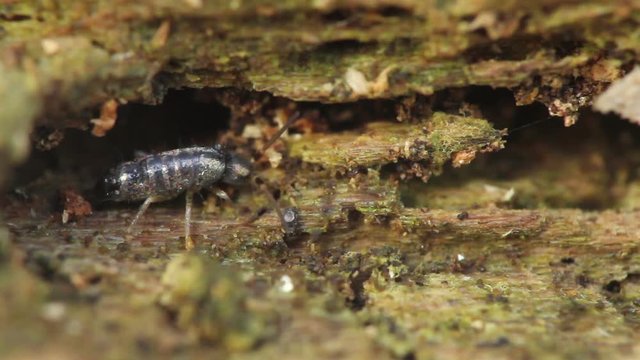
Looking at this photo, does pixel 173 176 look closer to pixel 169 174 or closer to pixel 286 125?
pixel 169 174

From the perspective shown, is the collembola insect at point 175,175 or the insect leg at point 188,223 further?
the collembola insect at point 175,175

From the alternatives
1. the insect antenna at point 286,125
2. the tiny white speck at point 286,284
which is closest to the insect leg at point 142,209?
the insect antenna at point 286,125

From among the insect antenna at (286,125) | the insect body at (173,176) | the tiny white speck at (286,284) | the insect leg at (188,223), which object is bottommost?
the tiny white speck at (286,284)

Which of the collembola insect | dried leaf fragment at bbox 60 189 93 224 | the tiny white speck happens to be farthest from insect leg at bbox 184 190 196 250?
the tiny white speck

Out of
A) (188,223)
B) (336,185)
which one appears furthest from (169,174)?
(336,185)

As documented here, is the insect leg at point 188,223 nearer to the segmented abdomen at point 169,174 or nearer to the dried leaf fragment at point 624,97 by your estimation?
the segmented abdomen at point 169,174

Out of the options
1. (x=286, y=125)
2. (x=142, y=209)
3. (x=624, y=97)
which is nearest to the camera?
(x=624, y=97)

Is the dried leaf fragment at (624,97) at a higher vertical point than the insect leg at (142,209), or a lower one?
higher

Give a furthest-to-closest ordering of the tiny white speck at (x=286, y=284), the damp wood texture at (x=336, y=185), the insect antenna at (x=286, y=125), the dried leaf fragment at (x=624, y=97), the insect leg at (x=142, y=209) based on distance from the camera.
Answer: the insect antenna at (x=286, y=125), the insect leg at (x=142, y=209), the dried leaf fragment at (x=624, y=97), the tiny white speck at (x=286, y=284), the damp wood texture at (x=336, y=185)
